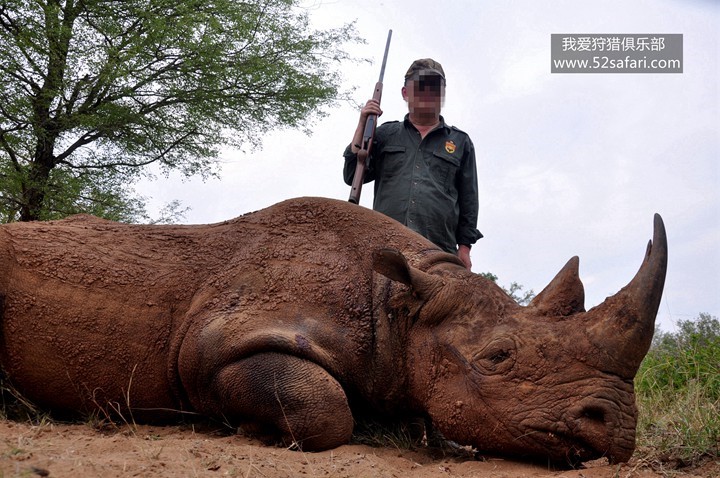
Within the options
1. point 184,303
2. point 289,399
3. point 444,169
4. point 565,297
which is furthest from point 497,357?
point 444,169

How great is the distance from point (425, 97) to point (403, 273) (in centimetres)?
299

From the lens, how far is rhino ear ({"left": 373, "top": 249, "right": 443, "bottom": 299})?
4.66m

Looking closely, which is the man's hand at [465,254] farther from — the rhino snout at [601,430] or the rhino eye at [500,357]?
the rhino snout at [601,430]

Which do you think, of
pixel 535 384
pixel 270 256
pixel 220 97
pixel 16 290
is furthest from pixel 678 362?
pixel 220 97

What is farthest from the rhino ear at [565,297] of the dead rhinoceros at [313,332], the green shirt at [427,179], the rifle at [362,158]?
the rifle at [362,158]

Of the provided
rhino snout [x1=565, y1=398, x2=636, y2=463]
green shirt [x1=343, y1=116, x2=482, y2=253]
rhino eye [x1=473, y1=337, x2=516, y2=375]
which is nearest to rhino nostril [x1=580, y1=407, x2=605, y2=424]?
rhino snout [x1=565, y1=398, x2=636, y2=463]

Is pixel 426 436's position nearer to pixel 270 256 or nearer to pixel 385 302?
pixel 385 302

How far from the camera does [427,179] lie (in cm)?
707

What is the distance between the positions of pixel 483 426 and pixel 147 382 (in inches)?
90.7

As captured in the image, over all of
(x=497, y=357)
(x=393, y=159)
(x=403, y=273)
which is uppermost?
(x=393, y=159)

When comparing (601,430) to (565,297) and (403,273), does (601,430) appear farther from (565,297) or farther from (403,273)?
(403,273)

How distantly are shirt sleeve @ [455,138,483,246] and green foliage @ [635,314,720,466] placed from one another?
7.29ft

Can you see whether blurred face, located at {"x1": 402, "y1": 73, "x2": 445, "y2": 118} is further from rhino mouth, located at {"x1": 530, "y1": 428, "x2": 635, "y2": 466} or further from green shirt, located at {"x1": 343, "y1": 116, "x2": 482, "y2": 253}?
rhino mouth, located at {"x1": 530, "y1": 428, "x2": 635, "y2": 466}

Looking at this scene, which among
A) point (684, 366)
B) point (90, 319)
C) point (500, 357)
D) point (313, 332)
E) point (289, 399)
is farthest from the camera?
point (684, 366)
